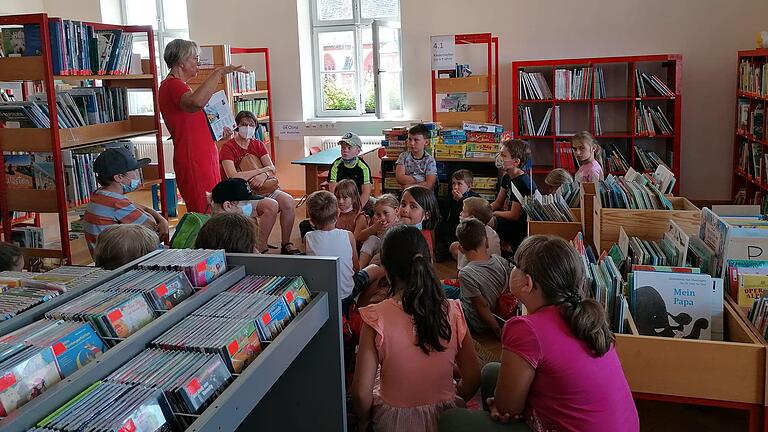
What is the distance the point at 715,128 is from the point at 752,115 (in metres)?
0.74

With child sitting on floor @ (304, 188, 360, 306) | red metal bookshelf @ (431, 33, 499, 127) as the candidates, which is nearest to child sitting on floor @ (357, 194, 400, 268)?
child sitting on floor @ (304, 188, 360, 306)

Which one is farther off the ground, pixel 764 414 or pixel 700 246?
pixel 700 246

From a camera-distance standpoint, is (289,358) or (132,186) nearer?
(289,358)

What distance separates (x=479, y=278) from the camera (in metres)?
3.49

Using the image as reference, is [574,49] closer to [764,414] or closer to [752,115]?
[752,115]

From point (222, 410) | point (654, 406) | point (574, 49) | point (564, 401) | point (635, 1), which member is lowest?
point (654, 406)

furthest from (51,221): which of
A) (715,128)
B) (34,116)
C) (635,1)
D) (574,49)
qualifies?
(715,128)

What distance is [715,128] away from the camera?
22.2 ft

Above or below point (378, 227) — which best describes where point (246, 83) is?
above

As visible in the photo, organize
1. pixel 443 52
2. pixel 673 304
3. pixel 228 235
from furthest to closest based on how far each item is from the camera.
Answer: pixel 443 52 < pixel 228 235 < pixel 673 304

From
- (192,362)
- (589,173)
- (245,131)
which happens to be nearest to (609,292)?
(192,362)

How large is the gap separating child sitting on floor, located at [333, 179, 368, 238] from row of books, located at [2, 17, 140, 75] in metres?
1.73

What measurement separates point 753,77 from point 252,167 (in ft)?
14.4

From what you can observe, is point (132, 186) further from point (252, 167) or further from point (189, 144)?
point (252, 167)
